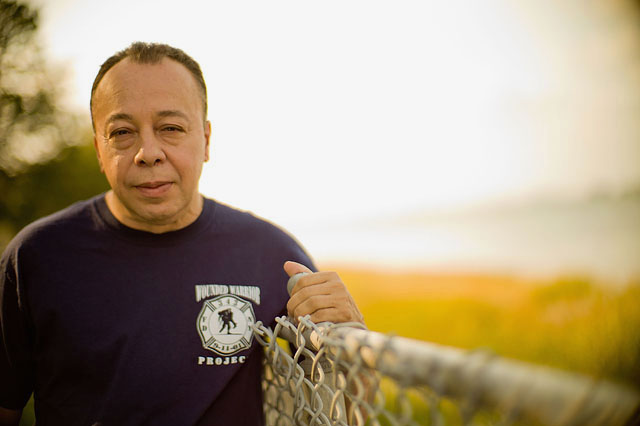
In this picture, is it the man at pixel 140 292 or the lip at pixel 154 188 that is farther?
the lip at pixel 154 188

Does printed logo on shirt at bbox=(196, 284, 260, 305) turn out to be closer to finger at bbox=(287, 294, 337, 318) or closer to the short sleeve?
finger at bbox=(287, 294, 337, 318)

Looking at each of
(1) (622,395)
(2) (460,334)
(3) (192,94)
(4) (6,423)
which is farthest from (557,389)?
(2) (460,334)

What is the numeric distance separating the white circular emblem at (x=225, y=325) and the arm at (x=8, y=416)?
101 cm

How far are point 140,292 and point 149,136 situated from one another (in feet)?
2.35

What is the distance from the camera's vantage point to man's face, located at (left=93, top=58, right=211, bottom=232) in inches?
75.4

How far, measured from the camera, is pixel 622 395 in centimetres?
66

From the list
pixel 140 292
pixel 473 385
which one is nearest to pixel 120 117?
pixel 140 292

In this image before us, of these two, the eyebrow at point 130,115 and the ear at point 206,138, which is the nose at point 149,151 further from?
the ear at point 206,138

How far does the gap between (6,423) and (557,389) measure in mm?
2407

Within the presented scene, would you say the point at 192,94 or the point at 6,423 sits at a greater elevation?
the point at 192,94

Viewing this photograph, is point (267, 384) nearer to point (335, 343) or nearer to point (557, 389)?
point (335, 343)

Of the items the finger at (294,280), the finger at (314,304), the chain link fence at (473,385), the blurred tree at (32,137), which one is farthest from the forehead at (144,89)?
the blurred tree at (32,137)

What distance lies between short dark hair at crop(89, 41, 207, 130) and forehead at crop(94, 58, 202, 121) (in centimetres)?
3

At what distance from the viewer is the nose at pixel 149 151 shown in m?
1.89
